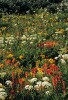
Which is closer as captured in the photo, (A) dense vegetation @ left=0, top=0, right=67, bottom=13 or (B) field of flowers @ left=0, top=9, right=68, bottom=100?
(B) field of flowers @ left=0, top=9, right=68, bottom=100

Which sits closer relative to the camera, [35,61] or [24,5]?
[35,61]

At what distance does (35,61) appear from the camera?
9.59 metres

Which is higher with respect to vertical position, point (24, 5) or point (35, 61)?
point (35, 61)

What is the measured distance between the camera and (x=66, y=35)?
1190 centimetres

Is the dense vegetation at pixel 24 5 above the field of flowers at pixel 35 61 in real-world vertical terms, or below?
below

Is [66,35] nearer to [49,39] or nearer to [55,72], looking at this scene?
[49,39]

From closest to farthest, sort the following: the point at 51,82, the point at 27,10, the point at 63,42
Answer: the point at 51,82 → the point at 63,42 → the point at 27,10

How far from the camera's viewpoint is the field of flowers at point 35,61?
7.00m

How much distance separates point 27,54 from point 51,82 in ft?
9.05

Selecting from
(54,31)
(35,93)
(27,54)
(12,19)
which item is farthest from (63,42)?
(12,19)

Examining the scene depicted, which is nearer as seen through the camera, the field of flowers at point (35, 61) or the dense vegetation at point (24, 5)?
the field of flowers at point (35, 61)

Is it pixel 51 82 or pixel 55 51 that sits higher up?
pixel 51 82

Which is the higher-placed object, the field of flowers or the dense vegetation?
the field of flowers

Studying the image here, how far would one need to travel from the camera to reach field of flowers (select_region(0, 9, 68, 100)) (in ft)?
23.0
